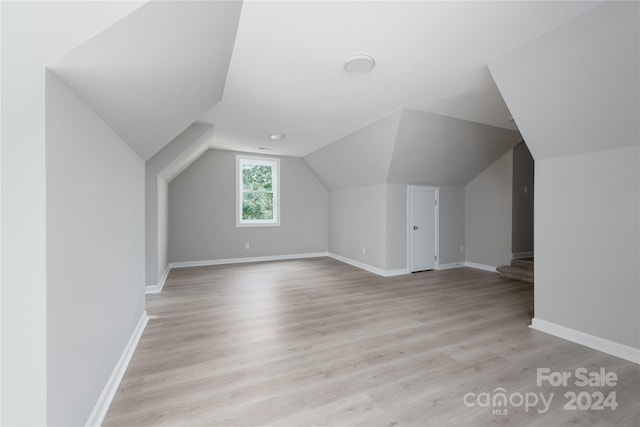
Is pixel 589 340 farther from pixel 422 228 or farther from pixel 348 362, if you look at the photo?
pixel 422 228

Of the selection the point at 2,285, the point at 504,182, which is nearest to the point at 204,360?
the point at 2,285

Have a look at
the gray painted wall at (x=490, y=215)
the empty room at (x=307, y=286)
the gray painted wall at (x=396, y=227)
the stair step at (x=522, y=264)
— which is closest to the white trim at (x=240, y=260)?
the empty room at (x=307, y=286)

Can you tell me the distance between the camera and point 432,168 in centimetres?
479

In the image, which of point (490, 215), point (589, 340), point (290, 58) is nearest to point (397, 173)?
point (490, 215)

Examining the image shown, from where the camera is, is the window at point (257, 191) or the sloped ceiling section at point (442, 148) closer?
the sloped ceiling section at point (442, 148)

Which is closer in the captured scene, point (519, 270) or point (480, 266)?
point (519, 270)

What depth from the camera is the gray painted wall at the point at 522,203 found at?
4801 millimetres

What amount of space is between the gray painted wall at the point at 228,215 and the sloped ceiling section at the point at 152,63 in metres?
3.51

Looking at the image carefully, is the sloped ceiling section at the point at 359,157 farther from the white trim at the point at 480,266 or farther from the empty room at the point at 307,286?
the white trim at the point at 480,266

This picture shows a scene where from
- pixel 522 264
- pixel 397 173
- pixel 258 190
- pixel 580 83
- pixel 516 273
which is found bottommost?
pixel 516 273

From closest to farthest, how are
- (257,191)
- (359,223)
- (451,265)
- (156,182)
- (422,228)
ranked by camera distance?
(156,182), (422,228), (451,265), (359,223), (257,191)

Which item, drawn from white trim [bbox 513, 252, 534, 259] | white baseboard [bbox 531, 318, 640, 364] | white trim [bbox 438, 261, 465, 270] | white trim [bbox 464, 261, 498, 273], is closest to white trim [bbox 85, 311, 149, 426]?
white baseboard [bbox 531, 318, 640, 364]

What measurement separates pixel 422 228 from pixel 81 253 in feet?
16.7

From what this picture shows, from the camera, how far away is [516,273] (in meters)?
4.41
